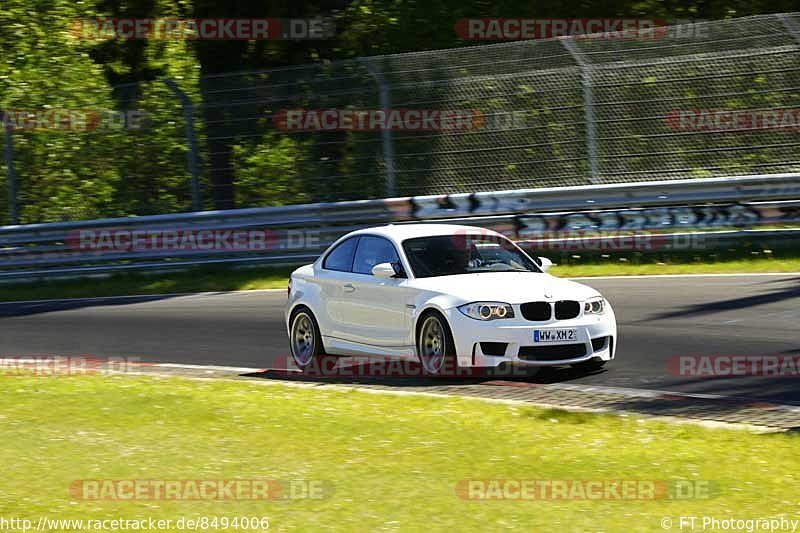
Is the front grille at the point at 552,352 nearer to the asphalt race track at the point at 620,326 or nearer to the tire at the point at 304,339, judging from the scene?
the asphalt race track at the point at 620,326

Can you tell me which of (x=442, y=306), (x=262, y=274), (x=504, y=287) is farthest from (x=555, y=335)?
(x=262, y=274)

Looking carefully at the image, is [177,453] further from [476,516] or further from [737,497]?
[737,497]

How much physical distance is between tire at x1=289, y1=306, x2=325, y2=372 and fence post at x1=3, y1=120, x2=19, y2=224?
12.6 m

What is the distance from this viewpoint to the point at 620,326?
14898 mm

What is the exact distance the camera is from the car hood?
12000mm

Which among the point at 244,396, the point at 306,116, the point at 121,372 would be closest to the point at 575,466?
the point at 244,396

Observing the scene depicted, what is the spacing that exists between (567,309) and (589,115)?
31.5 feet

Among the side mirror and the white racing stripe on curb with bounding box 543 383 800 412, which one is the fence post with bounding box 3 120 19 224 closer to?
the side mirror

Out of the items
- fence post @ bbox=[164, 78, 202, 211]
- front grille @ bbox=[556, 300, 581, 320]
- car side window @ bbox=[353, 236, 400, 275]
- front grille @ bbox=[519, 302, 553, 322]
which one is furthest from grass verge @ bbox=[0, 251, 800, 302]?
front grille @ bbox=[519, 302, 553, 322]

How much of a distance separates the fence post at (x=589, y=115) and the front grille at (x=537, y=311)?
939cm

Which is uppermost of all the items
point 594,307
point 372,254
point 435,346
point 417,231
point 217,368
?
point 417,231

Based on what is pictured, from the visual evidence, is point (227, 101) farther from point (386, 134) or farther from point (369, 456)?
point (369, 456)

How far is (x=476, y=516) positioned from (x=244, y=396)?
460cm

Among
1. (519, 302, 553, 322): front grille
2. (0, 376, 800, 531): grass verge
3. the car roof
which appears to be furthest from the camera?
the car roof
